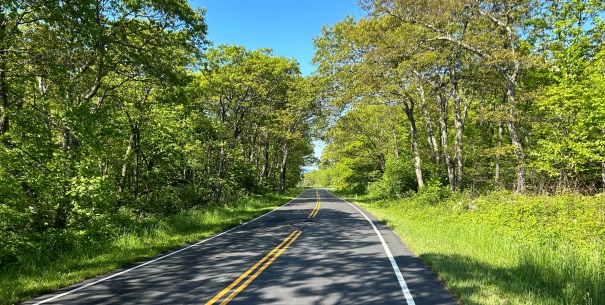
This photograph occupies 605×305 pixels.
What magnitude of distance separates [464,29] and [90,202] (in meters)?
18.7

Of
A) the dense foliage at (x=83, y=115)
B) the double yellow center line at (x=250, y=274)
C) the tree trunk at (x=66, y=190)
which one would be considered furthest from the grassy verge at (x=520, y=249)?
the tree trunk at (x=66, y=190)

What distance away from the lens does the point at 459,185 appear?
21.6 meters

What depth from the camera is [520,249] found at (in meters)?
8.14

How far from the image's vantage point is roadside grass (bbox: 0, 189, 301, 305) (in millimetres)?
6809

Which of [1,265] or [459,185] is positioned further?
[459,185]

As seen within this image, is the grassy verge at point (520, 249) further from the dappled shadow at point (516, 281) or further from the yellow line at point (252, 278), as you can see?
the yellow line at point (252, 278)

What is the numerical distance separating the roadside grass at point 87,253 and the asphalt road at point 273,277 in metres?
0.45

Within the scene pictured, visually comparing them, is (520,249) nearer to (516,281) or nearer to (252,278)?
(516,281)

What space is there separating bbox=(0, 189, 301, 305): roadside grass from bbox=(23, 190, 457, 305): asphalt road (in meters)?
0.45

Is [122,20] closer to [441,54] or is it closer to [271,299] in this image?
[271,299]

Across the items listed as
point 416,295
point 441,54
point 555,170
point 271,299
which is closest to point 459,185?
point 555,170

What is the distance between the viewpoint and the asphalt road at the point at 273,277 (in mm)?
5773

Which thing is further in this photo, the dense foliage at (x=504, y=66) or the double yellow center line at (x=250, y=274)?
the dense foliage at (x=504, y=66)

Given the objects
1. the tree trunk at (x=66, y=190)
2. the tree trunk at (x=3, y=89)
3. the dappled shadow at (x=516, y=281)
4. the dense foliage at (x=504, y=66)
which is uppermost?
the dense foliage at (x=504, y=66)
